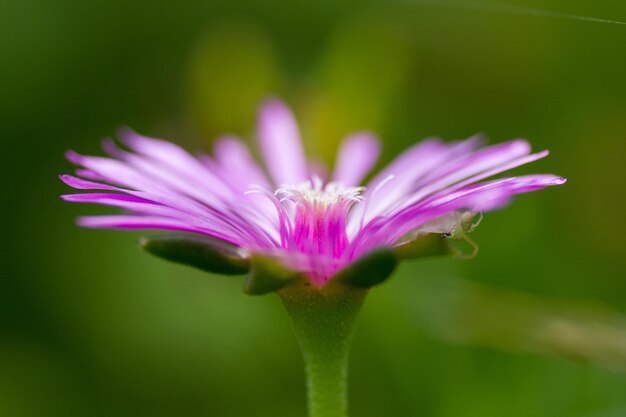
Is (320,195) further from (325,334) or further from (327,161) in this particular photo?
(327,161)

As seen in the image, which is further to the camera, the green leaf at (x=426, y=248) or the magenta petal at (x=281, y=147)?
the magenta petal at (x=281, y=147)

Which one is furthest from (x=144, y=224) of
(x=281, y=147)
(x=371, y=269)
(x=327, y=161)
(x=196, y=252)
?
(x=327, y=161)

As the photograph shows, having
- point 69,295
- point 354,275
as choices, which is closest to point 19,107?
point 69,295

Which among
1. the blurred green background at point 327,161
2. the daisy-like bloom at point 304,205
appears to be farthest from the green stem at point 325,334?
the blurred green background at point 327,161

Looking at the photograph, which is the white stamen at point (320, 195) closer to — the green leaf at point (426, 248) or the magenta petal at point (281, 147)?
the green leaf at point (426, 248)

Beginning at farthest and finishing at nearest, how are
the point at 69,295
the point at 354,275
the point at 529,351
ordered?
1. the point at 69,295
2. the point at 529,351
3. the point at 354,275

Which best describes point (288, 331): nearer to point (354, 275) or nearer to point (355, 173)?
point (355, 173)
